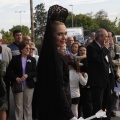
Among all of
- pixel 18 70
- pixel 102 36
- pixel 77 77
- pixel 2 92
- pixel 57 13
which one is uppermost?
pixel 57 13

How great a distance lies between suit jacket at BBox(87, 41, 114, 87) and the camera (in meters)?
6.36

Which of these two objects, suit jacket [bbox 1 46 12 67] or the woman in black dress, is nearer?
the woman in black dress

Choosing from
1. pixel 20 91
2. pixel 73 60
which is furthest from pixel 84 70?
pixel 20 91

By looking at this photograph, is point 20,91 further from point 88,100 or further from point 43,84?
point 43,84

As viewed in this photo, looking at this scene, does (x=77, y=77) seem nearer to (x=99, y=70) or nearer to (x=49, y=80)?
(x=99, y=70)

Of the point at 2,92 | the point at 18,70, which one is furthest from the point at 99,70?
the point at 2,92

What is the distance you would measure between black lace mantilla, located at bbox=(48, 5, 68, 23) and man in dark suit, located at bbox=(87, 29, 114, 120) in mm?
2850

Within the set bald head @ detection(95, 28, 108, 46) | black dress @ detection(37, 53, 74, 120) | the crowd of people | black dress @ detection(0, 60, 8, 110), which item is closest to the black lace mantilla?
black dress @ detection(37, 53, 74, 120)

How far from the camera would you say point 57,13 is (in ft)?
11.6

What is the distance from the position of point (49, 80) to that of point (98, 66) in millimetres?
3221

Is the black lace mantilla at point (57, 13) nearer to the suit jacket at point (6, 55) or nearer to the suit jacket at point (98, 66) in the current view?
the suit jacket at point (98, 66)

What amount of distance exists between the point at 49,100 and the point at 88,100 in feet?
13.3

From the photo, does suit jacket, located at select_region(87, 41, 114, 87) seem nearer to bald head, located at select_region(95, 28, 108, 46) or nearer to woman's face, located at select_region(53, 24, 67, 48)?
bald head, located at select_region(95, 28, 108, 46)

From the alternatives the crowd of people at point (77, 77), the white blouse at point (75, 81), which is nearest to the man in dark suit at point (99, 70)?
the crowd of people at point (77, 77)
